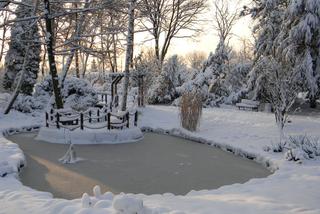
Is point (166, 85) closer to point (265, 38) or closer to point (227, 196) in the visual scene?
point (265, 38)

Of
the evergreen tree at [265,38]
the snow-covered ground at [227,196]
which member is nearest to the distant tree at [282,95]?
the snow-covered ground at [227,196]

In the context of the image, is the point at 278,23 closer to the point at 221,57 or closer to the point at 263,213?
the point at 221,57

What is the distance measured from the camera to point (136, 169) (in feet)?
32.4

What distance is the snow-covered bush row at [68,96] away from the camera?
20.5 meters

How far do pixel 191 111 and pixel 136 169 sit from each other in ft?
19.6

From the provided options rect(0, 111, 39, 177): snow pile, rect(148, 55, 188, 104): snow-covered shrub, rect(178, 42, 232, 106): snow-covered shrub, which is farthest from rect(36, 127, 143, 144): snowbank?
rect(148, 55, 188, 104): snow-covered shrub

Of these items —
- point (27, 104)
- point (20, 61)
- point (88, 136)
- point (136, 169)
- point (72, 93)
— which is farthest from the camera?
point (20, 61)

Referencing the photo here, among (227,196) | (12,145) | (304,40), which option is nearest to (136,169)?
(227,196)

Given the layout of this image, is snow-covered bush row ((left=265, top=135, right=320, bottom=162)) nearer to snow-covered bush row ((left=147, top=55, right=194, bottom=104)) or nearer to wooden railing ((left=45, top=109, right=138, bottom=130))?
wooden railing ((left=45, top=109, right=138, bottom=130))

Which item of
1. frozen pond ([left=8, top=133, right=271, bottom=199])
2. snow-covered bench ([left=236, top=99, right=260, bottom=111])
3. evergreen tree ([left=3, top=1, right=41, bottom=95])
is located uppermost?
evergreen tree ([left=3, top=1, right=41, bottom=95])

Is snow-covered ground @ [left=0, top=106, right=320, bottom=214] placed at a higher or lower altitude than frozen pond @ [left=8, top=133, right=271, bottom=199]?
higher

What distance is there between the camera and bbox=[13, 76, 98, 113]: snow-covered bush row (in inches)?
805

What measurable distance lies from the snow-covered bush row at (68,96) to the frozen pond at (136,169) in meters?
7.11

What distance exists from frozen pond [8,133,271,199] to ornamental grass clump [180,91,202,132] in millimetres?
1880
